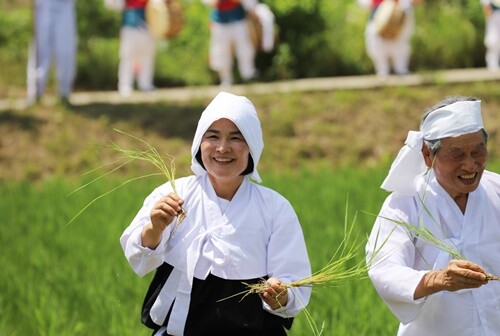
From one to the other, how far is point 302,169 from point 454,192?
20.8 ft

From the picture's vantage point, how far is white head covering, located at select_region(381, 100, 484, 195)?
12.4ft

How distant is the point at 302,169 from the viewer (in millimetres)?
10227

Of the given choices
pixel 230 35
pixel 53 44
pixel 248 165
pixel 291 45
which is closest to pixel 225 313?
pixel 248 165

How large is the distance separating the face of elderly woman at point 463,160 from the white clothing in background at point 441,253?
8 centimetres

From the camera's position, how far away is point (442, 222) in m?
3.88

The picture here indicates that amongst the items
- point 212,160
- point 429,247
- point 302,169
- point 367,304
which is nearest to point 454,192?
point 429,247

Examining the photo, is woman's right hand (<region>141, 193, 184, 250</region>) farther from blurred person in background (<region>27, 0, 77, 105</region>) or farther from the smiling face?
blurred person in background (<region>27, 0, 77, 105</region>)

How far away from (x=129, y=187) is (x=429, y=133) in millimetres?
5747

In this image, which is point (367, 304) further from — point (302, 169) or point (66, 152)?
point (66, 152)

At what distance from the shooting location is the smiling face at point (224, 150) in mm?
3824

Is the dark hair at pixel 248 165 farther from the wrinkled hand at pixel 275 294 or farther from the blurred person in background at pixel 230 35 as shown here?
the blurred person in background at pixel 230 35

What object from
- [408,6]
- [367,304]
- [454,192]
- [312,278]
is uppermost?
[408,6]

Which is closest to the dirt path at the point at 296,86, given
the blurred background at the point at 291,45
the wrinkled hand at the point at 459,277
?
the blurred background at the point at 291,45

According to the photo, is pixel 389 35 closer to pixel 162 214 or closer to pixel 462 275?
pixel 162 214
